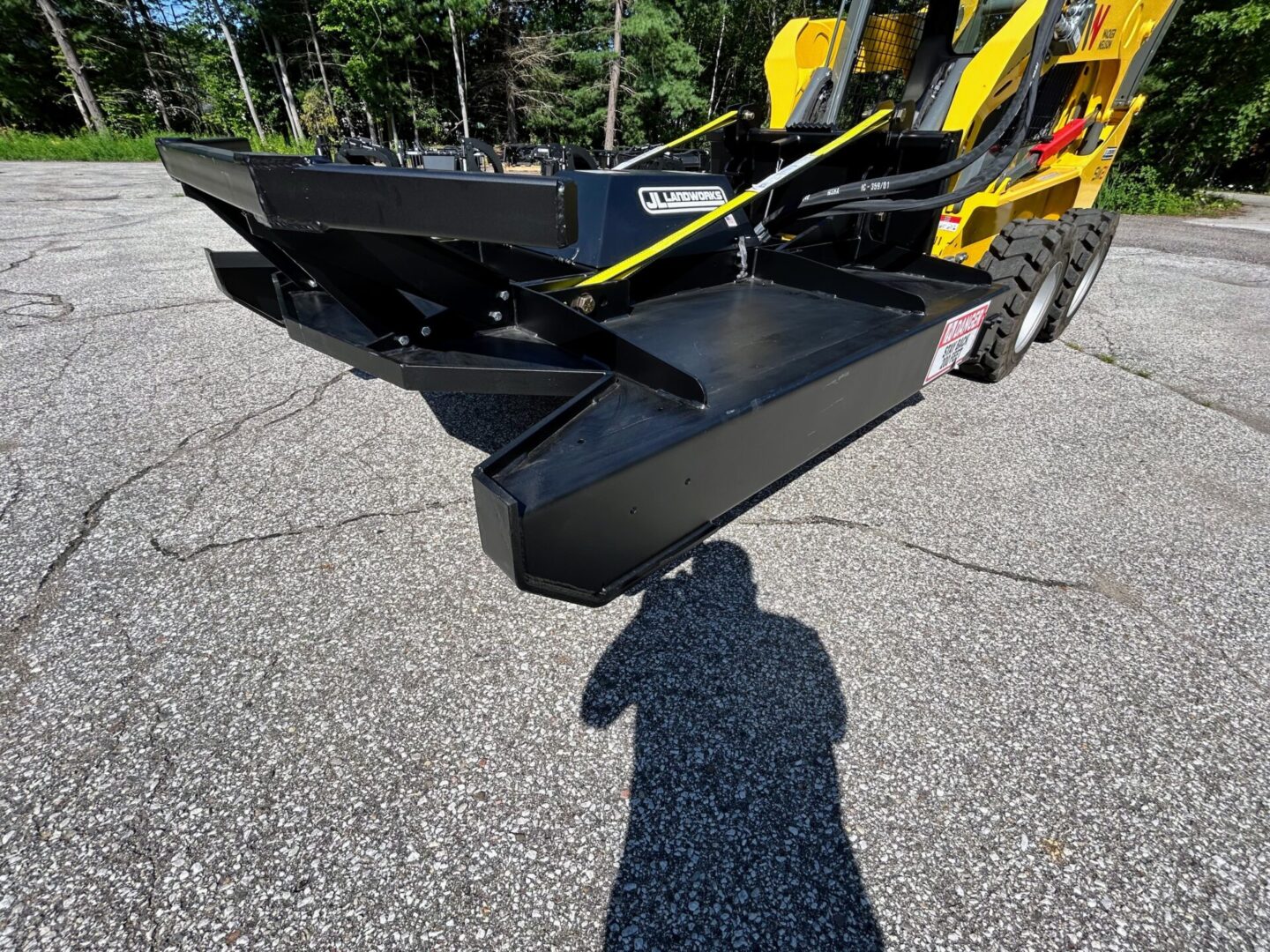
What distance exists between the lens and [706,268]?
2.75 m

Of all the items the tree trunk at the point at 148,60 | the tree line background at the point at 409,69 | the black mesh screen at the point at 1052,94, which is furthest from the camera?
the tree trunk at the point at 148,60

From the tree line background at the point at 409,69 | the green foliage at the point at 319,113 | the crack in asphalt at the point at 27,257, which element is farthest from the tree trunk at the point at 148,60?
the crack in asphalt at the point at 27,257

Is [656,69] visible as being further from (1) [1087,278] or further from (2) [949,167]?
(2) [949,167]

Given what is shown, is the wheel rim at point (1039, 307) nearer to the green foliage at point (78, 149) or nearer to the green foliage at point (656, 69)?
the green foliage at point (656, 69)

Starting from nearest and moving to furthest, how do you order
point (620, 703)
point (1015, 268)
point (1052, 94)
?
point (620, 703) → point (1015, 268) → point (1052, 94)

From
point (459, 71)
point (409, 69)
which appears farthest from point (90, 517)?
point (409, 69)

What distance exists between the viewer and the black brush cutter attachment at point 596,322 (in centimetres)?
127

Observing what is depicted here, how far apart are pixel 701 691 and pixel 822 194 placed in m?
2.40

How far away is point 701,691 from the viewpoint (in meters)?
1.77

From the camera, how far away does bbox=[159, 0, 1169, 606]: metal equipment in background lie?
1.29m

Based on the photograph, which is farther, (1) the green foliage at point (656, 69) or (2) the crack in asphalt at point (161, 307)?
(1) the green foliage at point (656, 69)

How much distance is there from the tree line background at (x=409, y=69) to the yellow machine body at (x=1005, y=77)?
14.9 m

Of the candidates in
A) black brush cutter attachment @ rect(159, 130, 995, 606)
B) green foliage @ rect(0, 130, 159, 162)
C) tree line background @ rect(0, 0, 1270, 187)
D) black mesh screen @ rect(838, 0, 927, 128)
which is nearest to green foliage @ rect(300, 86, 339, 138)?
tree line background @ rect(0, 0, 1270, 187)

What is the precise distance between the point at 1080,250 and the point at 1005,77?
1.58 metres
